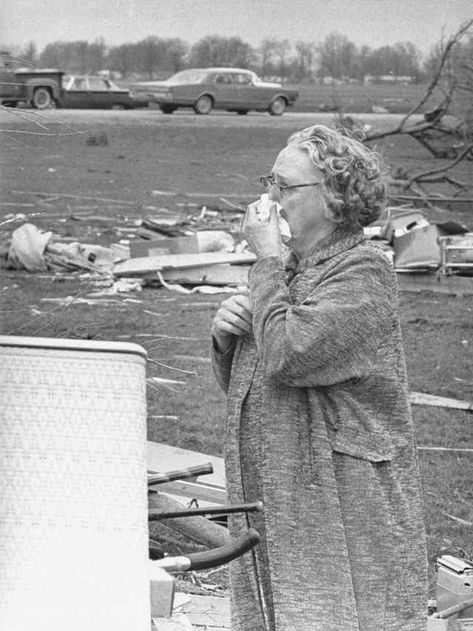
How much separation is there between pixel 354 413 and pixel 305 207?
46 cm

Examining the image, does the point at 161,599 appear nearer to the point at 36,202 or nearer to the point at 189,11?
the point at 36,202

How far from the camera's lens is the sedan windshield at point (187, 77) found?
109ft

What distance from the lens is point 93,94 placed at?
3269cm

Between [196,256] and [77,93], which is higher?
[77,93]

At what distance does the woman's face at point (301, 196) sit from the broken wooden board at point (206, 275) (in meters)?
9.70

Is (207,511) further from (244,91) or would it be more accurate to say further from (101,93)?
(244,91)

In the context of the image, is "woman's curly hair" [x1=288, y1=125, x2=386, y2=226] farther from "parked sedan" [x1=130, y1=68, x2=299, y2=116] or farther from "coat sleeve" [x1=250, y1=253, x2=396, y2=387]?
"parked sedan" [x1=130, y1=68, x2=299, y2=116]

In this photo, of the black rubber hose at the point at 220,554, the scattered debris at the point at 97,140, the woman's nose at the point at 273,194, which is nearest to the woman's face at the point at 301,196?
the woman's nose at the point at 273,194

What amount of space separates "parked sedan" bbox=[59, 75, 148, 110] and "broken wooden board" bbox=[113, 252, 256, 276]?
19.3m

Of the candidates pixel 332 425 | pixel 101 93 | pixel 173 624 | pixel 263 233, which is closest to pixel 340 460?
pixel 332 425

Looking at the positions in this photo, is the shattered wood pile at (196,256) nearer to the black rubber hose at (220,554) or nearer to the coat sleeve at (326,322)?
the coat sleeve at (326,322)

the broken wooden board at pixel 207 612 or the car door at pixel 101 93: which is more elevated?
the car door at pixel 101 93

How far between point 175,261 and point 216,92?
2205 centimetres

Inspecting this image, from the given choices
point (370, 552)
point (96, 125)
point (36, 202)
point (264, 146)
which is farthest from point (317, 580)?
point (96, 125)
